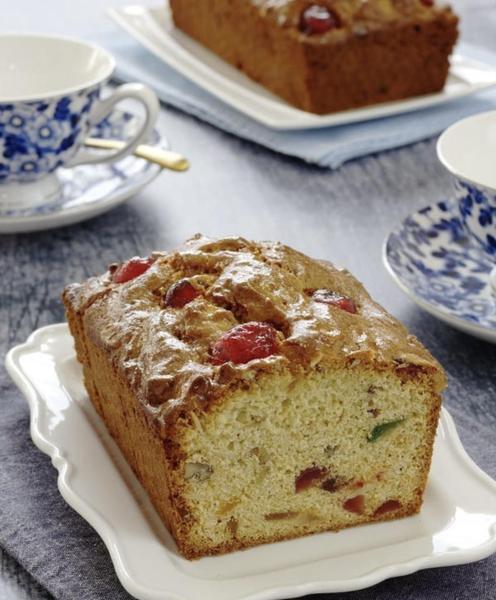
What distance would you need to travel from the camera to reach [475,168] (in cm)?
227

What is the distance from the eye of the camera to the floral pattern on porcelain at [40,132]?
2.36 metres

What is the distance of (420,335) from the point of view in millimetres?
2072

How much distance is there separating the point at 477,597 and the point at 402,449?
221mm

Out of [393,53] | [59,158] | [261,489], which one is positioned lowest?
[393,53]

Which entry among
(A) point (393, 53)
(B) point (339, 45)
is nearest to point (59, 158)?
(B) point (339, 45)

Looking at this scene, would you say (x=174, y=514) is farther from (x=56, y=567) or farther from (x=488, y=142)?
(x=488, y=142)

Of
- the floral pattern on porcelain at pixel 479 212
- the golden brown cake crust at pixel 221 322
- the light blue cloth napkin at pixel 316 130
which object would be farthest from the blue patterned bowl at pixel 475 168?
the light blue cloth napkin at pixel 316 130

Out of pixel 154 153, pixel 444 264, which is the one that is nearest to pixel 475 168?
pixel 444 264

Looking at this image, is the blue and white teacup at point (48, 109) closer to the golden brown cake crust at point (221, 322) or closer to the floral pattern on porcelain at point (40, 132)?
the floral pattern on porcelain at point (40, 132)

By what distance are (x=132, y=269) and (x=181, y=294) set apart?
15 cm

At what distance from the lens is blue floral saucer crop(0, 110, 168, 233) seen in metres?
2.37

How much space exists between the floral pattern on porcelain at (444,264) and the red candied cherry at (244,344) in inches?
23.7

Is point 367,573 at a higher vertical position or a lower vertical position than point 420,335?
higher

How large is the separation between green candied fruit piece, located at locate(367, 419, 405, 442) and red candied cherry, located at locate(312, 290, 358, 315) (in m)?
0.18
